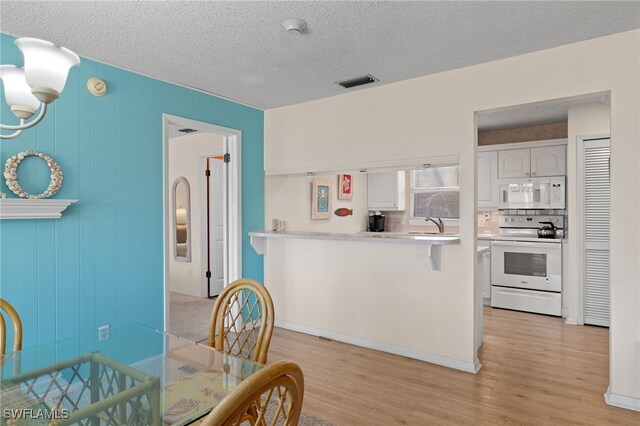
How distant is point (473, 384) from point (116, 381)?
2424 mm

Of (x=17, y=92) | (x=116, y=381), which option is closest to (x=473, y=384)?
(x=116, y=381)

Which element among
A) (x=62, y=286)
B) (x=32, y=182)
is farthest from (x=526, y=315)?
(x=32, y=182)

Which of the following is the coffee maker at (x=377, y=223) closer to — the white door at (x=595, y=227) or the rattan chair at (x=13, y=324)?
the white door at (x=595, y=227)

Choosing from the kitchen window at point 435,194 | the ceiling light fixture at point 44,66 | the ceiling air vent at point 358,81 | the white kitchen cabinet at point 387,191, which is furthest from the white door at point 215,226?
the ceiling light fixture at point 44,66

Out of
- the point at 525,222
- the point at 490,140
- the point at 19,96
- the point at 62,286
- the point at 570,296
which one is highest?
the point at 490,140

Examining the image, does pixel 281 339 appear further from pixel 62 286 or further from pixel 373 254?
pixel 62 286

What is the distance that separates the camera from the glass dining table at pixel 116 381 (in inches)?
51.2

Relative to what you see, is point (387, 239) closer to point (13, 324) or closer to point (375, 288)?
point (375, 288)

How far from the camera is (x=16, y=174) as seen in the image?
7.97ft

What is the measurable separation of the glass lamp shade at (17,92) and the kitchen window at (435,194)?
4937 mm

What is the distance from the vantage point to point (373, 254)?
361 cm

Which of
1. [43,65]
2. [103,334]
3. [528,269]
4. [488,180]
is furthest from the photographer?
[488,180]

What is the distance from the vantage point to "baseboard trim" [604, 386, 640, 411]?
2432 millimetres

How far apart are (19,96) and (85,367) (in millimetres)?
1182
